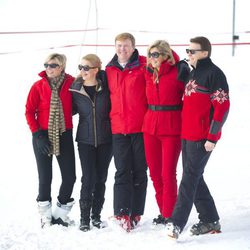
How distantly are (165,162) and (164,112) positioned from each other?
39cm

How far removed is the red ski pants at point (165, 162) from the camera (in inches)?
146

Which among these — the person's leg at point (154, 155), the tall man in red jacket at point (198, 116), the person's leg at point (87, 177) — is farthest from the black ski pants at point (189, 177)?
the person's leg at point (87, 177)

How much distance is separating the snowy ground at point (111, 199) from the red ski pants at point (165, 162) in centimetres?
27

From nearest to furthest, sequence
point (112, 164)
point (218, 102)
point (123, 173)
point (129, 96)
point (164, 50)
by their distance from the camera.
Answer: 1. point (218, 102)
2. point (164, 50)
3. point (129, 96)
4. point (123, 173)
5. point (112, 164)

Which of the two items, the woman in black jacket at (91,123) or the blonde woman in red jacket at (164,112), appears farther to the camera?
the woman in black jacket at (91,123)

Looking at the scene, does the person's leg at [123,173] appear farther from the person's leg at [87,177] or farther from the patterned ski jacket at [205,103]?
the patterned ski jacket at [205,103]

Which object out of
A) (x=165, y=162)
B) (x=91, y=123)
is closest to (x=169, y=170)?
(x=165, y=162)

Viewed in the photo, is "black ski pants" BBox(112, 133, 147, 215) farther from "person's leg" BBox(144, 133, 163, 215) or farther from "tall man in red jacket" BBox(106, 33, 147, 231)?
"person's leg" BBox(144, 133, 163, 215)

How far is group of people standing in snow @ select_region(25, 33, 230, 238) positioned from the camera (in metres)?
3.53

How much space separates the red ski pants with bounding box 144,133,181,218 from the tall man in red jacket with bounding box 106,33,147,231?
0.13m

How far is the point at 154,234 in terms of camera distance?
3764mm

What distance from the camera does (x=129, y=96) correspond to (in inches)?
149

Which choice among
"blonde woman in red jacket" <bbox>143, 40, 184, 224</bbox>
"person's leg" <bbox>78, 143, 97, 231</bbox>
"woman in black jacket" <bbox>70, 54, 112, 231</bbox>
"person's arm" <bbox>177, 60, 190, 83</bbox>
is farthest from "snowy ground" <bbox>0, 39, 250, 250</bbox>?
"person's arm" <bbox>177, 60, 190, 83</bbox>

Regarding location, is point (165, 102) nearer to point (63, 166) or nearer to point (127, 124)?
point (127, 124)
